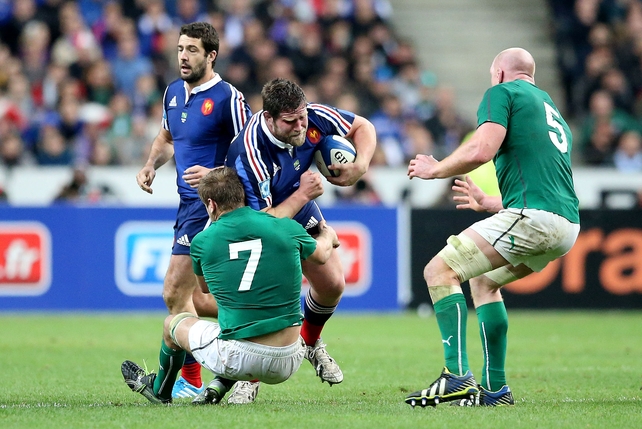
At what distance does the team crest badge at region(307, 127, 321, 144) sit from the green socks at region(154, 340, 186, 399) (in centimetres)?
169

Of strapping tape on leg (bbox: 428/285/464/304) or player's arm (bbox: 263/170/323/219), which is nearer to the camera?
strapping tape on leg (bbox: 428/285/464/304)

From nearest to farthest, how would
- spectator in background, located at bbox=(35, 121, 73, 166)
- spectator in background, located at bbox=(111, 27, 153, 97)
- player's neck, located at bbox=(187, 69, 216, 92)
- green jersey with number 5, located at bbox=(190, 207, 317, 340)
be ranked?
1. green jersey with number 5, located at bbox=(190, 207, 317, 340)
2. player's neck, located at bbox=(187, 69, 216, 92)
3. spectator in background, located at bbox=(35, 121, 73, 166)
4. spectator in background, located at bbox=(111, 27, 153, 97)

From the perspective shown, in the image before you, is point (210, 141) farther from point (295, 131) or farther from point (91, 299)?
point (91, 299)

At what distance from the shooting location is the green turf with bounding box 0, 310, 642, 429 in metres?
6.16

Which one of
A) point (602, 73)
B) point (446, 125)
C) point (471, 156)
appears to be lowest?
point (446, 125)

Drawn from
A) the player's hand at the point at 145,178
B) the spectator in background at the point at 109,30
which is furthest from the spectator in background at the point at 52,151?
the player's hand at the point at 145,178

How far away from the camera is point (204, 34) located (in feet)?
25.1

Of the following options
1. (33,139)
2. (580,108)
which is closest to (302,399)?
(33,139)

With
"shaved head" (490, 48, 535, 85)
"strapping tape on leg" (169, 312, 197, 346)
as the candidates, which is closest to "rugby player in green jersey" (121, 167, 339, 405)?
"strapping tape on leg" (169, 312, 197, 346)

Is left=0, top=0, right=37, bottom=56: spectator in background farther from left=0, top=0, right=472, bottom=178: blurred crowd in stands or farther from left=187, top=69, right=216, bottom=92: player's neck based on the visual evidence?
left=187, top=69, right=216, bottom=92: player's neck

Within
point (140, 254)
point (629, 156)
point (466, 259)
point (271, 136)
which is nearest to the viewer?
point (466, 259)

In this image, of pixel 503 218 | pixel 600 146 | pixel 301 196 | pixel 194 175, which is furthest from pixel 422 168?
pixel 600 146

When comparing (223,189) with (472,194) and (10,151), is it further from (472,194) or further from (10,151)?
(10,151)

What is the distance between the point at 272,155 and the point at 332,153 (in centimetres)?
46
